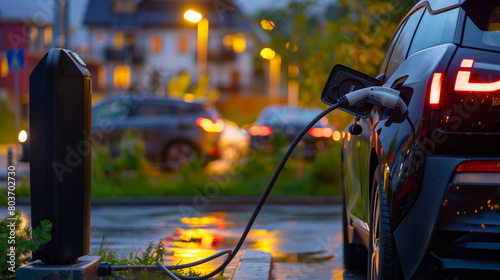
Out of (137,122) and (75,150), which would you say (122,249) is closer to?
(75,150)

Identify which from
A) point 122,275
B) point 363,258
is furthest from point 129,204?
point 122,275

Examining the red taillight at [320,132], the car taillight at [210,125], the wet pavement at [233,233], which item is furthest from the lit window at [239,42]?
the wet pavement at [233,233]

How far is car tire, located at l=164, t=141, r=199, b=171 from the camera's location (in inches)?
784

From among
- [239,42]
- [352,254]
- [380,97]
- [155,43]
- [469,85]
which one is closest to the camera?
[469,85]

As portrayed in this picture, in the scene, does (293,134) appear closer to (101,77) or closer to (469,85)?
(469,85)

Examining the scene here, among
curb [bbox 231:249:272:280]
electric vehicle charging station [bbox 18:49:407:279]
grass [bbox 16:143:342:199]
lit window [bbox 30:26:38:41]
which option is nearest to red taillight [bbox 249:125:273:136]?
grass [bbox 16:143:342:199]

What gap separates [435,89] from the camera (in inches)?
152

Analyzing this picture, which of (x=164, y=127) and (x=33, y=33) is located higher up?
(x=33, y=33)

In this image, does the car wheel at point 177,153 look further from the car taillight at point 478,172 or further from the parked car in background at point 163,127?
the car taillight at point 478,172

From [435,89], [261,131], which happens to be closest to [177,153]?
[261,131]

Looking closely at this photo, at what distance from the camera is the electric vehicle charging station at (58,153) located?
4848 mm

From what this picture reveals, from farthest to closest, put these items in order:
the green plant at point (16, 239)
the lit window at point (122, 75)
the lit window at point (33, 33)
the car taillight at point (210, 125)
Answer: the lit window at point (122, 75), the lit window at point (33, 33), the car taillight at point (210, 125), the green plant at point (16, 239)

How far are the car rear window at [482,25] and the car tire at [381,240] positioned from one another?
32.6 inches

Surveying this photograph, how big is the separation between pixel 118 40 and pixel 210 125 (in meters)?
60.2
